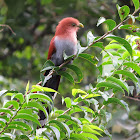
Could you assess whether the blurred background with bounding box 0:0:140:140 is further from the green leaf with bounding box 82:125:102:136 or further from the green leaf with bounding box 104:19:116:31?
the green leaf with bounding box 104:19:116:31

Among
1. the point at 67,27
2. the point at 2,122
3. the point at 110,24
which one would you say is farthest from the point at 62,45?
the point at 2,122

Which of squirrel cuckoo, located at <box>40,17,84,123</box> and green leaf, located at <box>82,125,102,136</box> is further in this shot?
squirrel cuckoo, located at <box>40,17,84,123</box>

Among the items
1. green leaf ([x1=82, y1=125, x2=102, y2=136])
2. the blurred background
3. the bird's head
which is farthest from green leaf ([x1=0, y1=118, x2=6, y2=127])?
the blurred background

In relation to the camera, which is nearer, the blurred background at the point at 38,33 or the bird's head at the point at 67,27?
the bird's head at the point at 67,27

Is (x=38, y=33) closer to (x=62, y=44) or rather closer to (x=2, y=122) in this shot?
(x=62, y=44)

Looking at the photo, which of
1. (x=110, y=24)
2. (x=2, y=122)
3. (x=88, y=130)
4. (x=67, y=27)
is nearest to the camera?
(x=2, y=122)

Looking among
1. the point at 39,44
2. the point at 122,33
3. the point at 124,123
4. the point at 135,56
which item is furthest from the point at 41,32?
the point at 135,56

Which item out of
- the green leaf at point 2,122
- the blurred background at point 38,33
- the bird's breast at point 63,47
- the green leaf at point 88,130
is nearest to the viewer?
the green leaf at point 2,122

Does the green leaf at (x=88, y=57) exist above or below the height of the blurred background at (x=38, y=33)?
below

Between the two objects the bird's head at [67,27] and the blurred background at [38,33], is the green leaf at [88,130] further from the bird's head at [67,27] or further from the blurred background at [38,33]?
the blurred background at [38,33]

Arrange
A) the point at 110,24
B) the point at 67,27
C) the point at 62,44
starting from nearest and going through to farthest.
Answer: the point at 110,24 → the point at 62,44 → the point at 67,27

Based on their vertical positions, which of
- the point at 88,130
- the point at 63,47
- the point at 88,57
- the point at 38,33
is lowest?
the point at 88,130

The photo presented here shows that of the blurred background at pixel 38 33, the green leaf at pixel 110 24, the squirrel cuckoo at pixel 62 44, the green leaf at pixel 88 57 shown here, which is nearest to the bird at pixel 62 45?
the squirrel cuckoo at pixel 62 44

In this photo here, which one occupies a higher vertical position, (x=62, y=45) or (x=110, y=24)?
(x=62, y=45)
